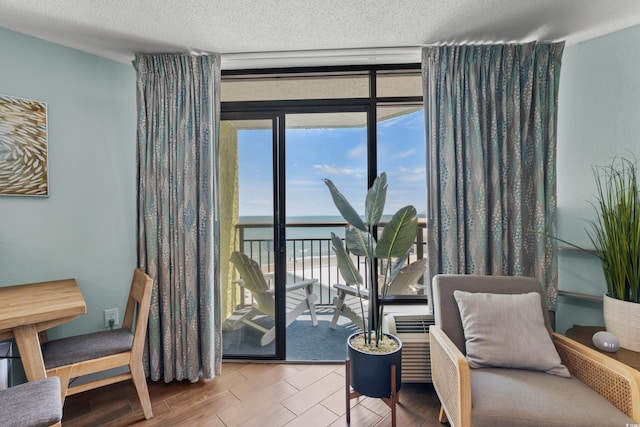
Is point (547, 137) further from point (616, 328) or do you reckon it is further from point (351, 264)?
point (351, 264)

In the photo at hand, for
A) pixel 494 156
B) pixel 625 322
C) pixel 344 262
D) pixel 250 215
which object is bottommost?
pixel 625 322

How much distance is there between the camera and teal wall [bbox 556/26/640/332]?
1845 mm

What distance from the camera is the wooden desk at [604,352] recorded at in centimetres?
141

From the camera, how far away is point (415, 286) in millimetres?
2436

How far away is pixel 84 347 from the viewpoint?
164 centimetres

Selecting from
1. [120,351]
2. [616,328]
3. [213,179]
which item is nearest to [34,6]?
[213,179]

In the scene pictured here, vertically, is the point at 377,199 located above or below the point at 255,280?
above

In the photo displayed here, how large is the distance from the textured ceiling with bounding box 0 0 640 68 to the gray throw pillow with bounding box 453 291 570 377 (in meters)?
1.72

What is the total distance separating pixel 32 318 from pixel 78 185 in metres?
1.07

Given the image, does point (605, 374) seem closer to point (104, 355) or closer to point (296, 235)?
point (104, 355)

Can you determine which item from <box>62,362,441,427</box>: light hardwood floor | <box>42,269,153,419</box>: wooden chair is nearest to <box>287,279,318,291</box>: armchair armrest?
<box>62,362,441,427</box>: light hardwood floor

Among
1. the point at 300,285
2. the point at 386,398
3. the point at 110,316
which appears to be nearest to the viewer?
the point at 386,398

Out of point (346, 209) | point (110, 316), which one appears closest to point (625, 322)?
point (346, 209)

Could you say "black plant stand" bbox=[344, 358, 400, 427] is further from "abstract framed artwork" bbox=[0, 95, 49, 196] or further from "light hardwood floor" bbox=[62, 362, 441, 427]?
"abstract framed artwork" bbox=[0, 95, 49, 196]
